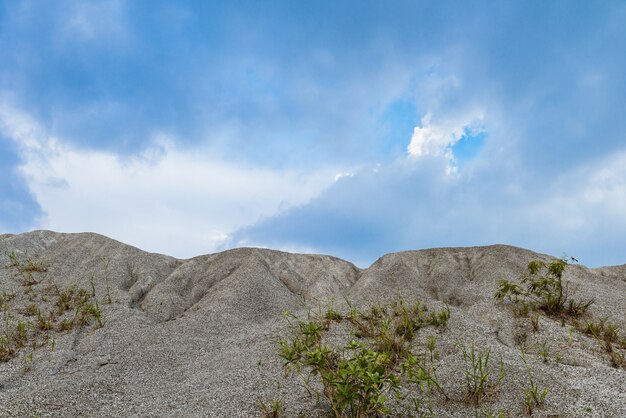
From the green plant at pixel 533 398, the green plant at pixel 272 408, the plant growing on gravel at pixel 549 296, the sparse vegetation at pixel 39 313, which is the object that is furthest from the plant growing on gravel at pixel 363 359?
the sparse vegetation at pixel 39 313

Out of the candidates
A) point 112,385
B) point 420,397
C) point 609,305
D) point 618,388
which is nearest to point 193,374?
point 112,385

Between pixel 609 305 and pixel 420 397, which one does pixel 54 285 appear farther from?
pixel 609 305

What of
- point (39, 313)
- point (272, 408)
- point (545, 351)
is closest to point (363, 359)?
point (272, 408)

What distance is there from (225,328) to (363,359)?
6770mm

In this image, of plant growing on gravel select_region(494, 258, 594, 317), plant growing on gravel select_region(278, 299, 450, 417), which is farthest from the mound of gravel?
plant growing on gravel select_region(494, 258, 594, 317)

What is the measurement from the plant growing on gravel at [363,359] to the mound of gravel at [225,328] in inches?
11.1

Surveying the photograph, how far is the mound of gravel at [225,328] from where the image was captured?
559cm

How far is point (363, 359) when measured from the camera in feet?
14.0

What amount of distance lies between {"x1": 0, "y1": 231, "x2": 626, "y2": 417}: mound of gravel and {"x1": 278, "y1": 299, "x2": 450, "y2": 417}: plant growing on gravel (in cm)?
28

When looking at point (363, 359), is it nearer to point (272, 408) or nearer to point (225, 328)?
point (272, 408)

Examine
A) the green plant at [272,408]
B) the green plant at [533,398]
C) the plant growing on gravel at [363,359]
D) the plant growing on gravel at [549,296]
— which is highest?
the plant growing on gravel at [549,296]

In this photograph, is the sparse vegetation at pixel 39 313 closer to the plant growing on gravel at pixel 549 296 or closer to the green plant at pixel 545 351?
the green plant at pixel 545 351

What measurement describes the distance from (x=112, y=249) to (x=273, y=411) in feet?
42.6

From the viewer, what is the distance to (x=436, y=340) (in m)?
7.02
